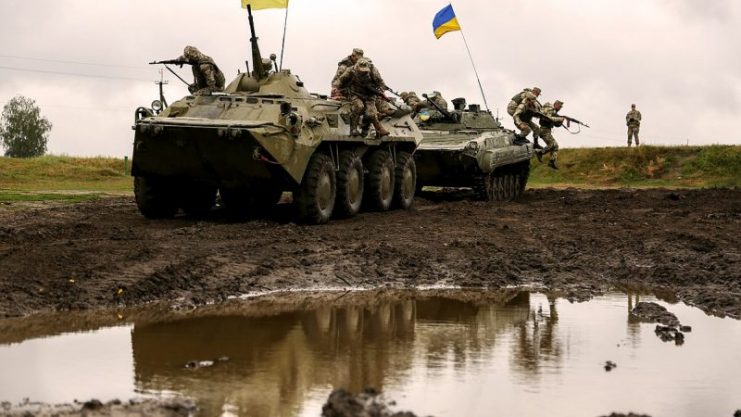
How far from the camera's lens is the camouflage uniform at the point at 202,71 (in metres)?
18.1

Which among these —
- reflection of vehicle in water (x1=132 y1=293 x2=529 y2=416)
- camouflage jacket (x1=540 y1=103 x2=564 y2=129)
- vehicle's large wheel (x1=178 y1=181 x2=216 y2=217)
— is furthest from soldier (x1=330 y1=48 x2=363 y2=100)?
camouflage jacket (x1=540 y1=103 x2=564 y2=129)

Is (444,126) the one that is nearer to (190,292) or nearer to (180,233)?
(180,233)

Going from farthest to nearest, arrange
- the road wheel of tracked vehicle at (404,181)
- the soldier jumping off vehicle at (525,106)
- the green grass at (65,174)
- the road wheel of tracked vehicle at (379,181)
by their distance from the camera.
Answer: the green grass at (65,174)
the soldier jumping off vehicle at (525,106)
the road wheel of tracked vehicle at (404,181)
the road wheel of tracked vehicle at (379,181)

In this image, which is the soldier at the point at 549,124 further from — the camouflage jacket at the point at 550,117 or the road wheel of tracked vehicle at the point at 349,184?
the road wheel of tracked vehicle at the point at 349,184

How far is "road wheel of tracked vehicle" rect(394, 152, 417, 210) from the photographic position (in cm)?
2070

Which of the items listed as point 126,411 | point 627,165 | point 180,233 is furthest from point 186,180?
point 627,165

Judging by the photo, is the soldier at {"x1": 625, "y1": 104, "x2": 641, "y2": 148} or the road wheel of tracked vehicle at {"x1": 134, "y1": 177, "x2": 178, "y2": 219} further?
the soldier at {"x1": 625, "y1": 104, "x2": 641, "y2": 148}

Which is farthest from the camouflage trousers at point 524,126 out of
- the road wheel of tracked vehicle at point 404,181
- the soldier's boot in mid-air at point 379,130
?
the soldier's boot in mid-air at point 379,130

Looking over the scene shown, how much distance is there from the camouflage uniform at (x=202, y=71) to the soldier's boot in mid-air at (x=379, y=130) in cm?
237

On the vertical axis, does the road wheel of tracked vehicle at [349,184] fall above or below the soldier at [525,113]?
below

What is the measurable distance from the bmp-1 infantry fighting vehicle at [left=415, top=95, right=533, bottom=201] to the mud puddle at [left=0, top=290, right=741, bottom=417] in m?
11.5

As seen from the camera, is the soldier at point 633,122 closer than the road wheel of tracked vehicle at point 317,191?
No

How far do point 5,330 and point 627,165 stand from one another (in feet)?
91.0

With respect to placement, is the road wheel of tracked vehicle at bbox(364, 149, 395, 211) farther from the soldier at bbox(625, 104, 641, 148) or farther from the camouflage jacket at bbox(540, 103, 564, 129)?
the soldier at bbox(625, 104, 641, 148)
